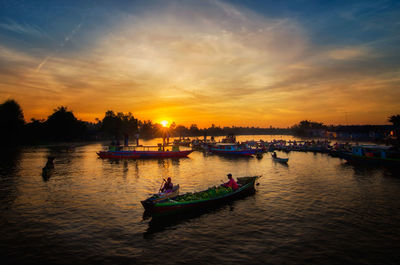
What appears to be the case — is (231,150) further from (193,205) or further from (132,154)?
(193,205)

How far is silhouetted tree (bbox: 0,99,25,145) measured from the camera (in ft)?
296

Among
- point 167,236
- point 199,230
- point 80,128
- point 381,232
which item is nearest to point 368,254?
point 381,232

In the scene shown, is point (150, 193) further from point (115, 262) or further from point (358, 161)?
point (358, 161)

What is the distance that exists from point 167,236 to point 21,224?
12.3 meters

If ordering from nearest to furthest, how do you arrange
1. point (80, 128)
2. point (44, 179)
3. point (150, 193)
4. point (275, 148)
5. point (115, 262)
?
point (115, 262)
point (150, 193)
point (44, 179)
point (275, 148)
point (80, 128)

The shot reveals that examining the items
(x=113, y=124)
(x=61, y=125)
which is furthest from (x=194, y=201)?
(x=113, y=124)

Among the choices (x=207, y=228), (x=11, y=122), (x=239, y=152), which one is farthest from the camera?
(x=11, y=122)

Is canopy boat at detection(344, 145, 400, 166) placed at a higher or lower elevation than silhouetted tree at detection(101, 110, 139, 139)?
lower

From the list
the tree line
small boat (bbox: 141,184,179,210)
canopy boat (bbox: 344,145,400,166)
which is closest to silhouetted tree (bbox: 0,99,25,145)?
the tree line

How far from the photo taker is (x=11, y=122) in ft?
303

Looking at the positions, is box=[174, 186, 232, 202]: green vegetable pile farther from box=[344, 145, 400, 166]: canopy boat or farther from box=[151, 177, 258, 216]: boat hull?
box=[344, 145, 400, 166]: canopy boat

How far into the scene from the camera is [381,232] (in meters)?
16.5

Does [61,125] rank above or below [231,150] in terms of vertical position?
above

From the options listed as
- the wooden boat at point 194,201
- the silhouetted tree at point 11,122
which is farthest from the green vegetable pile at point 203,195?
the silhouetted tree at point 11,122
